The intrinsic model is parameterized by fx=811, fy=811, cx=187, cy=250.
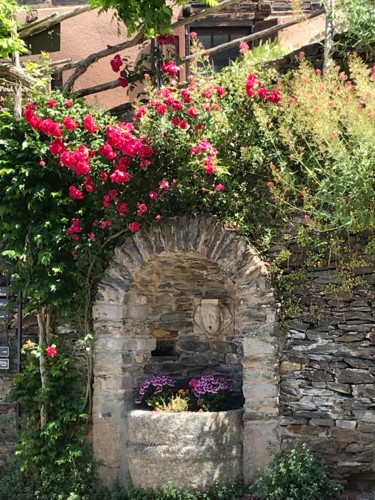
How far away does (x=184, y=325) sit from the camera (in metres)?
7.86

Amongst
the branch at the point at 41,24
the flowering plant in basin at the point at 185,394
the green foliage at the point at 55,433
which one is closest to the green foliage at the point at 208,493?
the flowering plant in basin at the point at 185,394

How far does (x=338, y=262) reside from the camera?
6438mm

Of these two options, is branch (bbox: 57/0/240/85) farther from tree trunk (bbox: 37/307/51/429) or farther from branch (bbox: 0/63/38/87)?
tree trunk (bbox: 37/307/51/429)

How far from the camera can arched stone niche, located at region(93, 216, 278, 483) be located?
673cm

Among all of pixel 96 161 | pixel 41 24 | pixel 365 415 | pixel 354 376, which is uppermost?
pixel 41 24

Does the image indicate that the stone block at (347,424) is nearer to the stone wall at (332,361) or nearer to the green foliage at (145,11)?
the stone wall at (332,361)

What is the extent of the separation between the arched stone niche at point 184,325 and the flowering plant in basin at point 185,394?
0.57ft

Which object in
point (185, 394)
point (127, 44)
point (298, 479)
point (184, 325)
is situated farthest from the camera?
point (127, 44)

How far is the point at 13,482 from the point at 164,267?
95.9 inches

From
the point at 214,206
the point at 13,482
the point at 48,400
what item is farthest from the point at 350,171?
the point at 13,482

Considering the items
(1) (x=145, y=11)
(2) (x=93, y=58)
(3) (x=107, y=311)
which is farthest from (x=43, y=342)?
(1) (x=145, y=11)

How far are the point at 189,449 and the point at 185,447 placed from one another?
0.12 ft

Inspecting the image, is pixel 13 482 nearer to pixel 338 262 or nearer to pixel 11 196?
pixel 11 196

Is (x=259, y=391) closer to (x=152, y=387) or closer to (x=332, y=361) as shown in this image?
(x=332, y=361)
